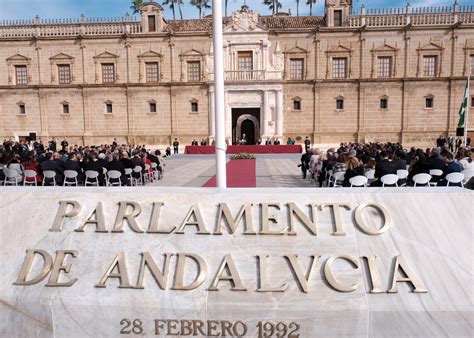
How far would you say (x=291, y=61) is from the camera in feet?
98.5

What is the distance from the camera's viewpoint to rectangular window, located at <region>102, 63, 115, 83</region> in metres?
31.0

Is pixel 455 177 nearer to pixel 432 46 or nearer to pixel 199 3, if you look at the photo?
pixel 432 46

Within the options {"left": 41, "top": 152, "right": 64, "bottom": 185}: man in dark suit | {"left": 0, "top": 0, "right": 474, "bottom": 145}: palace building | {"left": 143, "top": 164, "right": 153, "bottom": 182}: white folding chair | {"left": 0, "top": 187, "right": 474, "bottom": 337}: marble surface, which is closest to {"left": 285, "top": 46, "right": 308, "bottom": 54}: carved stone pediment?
{"left": 0, "top": 0, "right": 474, "bottom": 145}: palace building

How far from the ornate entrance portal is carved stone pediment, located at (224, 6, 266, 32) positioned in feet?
22.0

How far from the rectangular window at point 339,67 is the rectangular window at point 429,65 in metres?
6.67

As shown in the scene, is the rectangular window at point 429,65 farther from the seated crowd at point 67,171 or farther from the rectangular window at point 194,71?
the seated crowd at point 67,171

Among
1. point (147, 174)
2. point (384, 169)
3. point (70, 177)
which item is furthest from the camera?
point (147, 174)

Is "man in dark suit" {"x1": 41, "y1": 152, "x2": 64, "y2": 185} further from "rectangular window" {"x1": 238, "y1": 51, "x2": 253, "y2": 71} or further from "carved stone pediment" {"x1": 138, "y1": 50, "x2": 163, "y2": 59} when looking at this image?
"carved stone pediment" {"x1": 138, "y1": 50, "x2": 163, "y2": 59}

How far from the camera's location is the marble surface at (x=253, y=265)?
9.05 ft

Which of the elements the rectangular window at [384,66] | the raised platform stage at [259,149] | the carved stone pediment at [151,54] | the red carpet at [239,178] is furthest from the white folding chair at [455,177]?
→ the carved stone pediment at [151,54]

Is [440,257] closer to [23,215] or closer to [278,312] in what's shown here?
[278,312]

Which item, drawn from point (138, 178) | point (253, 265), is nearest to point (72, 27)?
point (138, 178)

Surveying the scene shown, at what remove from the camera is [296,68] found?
3006 cm

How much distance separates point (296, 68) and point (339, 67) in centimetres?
369
